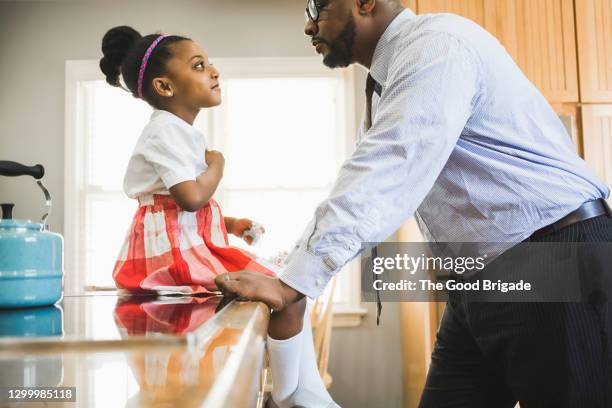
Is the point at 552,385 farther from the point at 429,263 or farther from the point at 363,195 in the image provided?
the point at 429,263

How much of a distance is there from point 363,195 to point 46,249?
18.2 inches

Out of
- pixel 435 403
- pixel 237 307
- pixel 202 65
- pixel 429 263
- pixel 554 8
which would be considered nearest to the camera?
pixel 237 307

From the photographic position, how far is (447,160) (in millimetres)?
1112

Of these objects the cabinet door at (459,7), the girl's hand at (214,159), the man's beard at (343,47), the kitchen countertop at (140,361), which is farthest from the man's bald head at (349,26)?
the cabinet door at (459,7)

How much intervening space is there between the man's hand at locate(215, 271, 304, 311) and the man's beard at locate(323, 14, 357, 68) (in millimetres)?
619

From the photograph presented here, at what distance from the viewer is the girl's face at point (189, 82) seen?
1549mm

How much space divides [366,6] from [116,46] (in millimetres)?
862

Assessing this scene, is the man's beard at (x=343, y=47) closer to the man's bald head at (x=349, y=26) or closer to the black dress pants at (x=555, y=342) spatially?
the man's bald head at (x=349, y=26)

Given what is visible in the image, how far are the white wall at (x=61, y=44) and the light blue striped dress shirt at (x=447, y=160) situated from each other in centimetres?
273

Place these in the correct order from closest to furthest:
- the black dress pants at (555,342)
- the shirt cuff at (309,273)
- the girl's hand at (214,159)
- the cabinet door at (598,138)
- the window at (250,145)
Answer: the shirt cuff at (309,273), the black dress pants at (555,342), the girl's hand at (214,159), the cabinet door at (598,138), the window at (250,145)

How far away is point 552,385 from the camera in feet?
3.51

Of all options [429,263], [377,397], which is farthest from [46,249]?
[377,397]

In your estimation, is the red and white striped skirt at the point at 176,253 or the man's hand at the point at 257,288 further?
the red and white striped skirt at the point at 176,253

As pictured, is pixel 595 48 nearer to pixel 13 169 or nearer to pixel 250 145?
pixel 250 145
